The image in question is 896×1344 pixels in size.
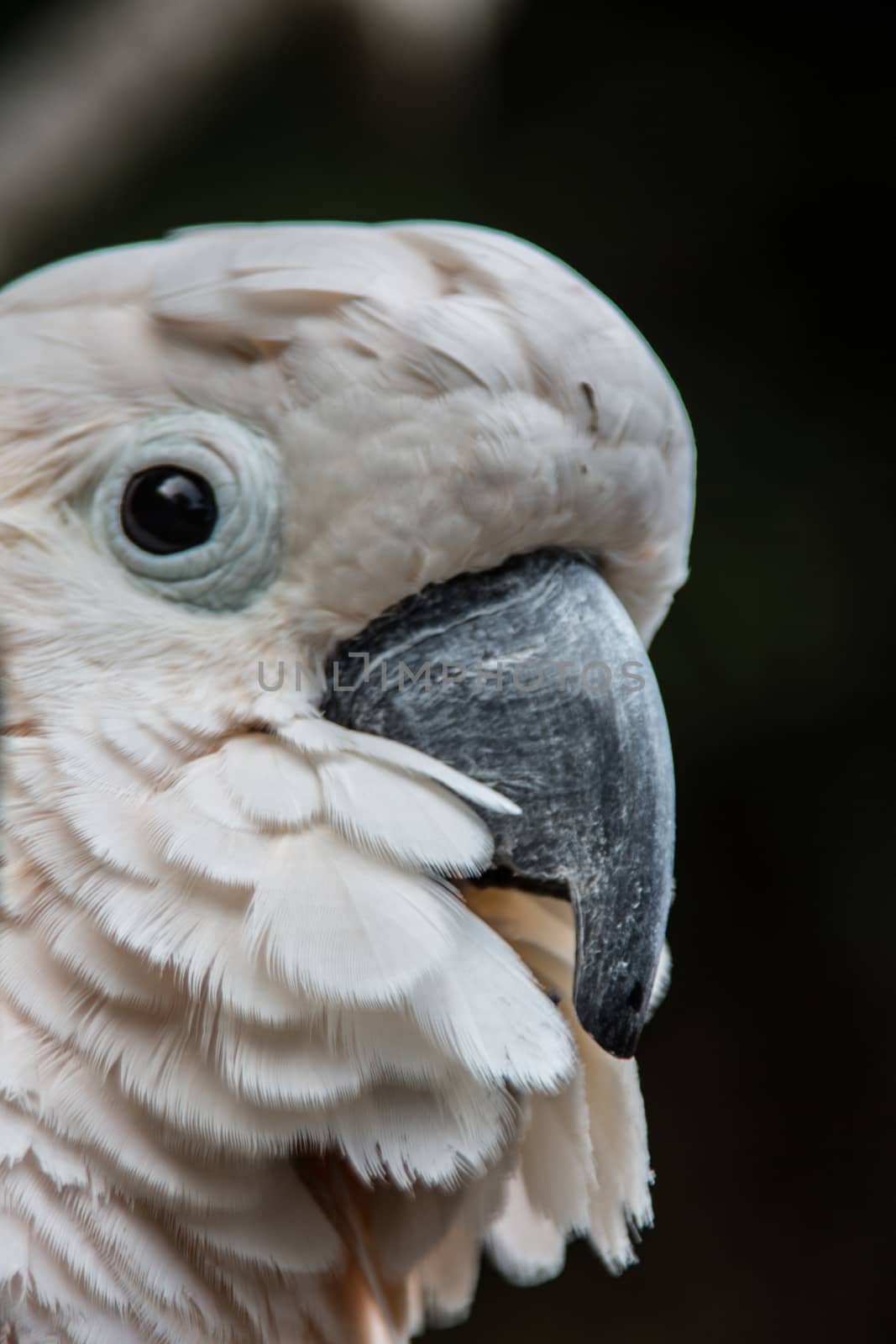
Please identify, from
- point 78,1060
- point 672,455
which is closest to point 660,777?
point 672,455

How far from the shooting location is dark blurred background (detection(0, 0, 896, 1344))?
3.01 m

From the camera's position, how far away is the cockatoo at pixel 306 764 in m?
0.92

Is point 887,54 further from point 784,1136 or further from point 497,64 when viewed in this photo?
point 784,1136

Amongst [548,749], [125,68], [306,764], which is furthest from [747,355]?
[306,764]

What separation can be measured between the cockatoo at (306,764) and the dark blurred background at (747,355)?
6.45ft

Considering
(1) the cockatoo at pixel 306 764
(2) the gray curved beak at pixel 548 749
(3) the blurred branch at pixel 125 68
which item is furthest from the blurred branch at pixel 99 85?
(2) the gray curved beak at pixel 548 749

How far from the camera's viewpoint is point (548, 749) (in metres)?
1.03

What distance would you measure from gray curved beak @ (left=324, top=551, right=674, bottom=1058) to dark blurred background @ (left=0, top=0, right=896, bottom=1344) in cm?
196

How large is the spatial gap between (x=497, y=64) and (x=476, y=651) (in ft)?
8.62

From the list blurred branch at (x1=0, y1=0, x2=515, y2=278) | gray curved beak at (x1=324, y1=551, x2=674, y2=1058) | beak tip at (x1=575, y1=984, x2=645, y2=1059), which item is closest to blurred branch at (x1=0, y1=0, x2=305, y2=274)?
blurred branch at (x1=0, y1=0, x2=515, y2=278)

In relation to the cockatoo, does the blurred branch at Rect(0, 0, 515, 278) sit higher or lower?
higher

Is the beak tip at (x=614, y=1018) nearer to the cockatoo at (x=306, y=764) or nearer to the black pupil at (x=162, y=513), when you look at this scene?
the cockatoo at (x=306, y=764)

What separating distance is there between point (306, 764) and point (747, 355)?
2486 mm

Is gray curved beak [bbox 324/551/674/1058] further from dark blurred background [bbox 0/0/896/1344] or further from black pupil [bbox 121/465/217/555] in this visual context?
dark blurred background [bbox 0/0/896/1344]
